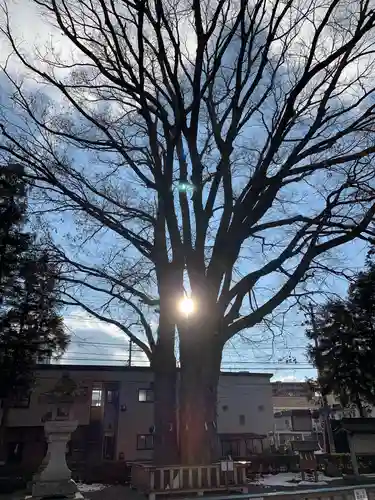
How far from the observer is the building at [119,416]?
19266 mm

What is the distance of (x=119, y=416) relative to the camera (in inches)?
838

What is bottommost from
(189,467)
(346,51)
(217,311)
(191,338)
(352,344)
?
(189,467)

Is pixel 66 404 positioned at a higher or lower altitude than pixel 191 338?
lower

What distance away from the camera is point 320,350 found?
66.8 ft

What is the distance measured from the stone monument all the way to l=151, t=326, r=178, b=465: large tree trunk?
2.20m

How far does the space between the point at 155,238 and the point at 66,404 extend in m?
4.93

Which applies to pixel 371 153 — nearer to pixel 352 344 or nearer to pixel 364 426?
pixel 364 426

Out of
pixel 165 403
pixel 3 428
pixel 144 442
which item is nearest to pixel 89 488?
pixel 165 403

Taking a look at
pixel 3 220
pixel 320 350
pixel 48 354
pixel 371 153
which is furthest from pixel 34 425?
pixel 371 153

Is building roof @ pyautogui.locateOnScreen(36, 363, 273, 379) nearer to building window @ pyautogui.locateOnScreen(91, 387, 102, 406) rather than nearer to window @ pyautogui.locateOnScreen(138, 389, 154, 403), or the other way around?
window @ pyautogui.locateOnScreen(138, 389, 154, 403)

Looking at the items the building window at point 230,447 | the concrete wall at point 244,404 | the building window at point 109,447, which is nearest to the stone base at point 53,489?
the building window at point 109,447

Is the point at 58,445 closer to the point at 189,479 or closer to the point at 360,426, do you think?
the point at 189,479

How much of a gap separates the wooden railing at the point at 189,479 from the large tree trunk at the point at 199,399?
31 centimetres

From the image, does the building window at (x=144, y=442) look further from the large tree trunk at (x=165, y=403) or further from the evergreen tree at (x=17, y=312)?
the large tree trunk at (x=165, y=403)
